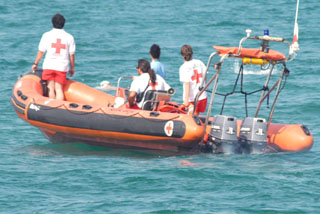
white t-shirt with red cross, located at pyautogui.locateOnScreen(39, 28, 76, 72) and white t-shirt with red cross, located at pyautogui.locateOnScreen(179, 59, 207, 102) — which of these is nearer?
white t-shirt with red cross, located at pyautogui.locateOnScreen(179, 59, 207, 102)

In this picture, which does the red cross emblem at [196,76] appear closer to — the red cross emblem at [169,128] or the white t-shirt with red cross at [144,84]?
the white t-shirt with red cross at [144,84]

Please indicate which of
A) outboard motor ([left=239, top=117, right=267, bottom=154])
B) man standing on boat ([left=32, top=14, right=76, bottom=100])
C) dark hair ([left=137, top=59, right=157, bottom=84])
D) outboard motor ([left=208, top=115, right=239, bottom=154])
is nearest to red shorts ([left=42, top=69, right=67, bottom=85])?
man standing on boat ([left=32, top=14, right=76, bottom=100])

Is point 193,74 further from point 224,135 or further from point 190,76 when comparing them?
point 224,135

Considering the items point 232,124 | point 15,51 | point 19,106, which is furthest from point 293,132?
point 15,51

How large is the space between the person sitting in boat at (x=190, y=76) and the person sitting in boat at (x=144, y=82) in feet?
0.97

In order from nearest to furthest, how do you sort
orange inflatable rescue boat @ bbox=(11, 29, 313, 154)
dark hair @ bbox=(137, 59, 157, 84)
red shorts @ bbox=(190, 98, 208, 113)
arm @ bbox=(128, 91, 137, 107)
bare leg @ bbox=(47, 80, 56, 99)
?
orange inflatable rescue boat @ bbox=(11, 29, 313, 154) < dark hair @ bbox=(137, 59, 157, 84) < arm @ bbox=(128, 91, 137, 107) < red shorts @ bbox=(190, 98, 208, 113) < bare leg @ bbox=(47, 80, 56, 99)

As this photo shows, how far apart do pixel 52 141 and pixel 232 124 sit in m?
2.77

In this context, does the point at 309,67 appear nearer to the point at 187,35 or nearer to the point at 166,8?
the point at 187,35

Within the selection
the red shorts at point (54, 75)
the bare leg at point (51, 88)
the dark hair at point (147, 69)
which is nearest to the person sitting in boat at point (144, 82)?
the dark hair at point (147, 69)

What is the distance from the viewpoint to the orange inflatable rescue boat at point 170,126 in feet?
27.2

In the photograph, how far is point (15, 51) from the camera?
17.2 m

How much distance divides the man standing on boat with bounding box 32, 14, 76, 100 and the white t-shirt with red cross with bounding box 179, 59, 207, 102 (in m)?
1.75

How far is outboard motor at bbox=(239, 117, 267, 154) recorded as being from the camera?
8.52 m

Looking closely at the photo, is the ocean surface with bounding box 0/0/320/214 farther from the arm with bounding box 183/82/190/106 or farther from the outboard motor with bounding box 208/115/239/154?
the arm with bounding box 183/82/190/106
